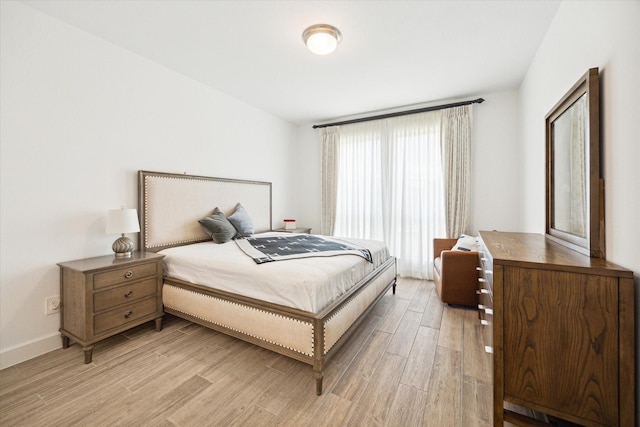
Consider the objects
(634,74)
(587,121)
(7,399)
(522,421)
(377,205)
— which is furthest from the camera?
(377,205)

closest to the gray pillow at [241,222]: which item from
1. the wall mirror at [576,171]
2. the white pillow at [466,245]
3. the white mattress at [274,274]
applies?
the white mattress at [274,274]

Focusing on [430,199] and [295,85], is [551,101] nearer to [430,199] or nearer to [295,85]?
[430,199]

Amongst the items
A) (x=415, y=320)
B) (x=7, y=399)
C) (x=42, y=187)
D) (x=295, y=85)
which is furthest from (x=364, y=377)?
(x=295, y=85)

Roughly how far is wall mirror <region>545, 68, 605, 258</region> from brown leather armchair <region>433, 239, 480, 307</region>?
0.87 m

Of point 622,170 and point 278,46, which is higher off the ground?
point 278,46

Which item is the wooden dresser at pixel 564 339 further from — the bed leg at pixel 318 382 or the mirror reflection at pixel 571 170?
the bed leg at pixel 318 382

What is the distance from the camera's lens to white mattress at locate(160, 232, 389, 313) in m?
1.77

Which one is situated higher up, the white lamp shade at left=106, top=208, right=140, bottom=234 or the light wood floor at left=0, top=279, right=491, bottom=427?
the white lamp shade at left=106, top=208, right=140, bottom=234

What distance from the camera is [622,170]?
119 cm

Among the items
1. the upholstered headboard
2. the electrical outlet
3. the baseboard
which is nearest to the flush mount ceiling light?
the upholstered headboard

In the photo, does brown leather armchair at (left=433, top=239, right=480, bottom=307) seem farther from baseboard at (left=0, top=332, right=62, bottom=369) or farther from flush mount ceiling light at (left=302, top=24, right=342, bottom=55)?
baseboard at (left=0, top=332, right=62, bottom=369)

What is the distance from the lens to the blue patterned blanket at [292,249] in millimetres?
2278

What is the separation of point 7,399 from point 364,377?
2248 mm

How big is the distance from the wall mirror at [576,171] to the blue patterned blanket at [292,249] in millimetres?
1489
